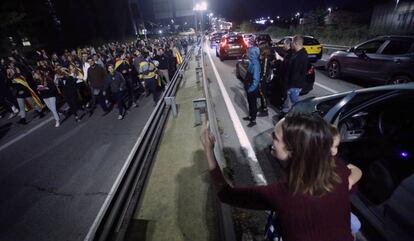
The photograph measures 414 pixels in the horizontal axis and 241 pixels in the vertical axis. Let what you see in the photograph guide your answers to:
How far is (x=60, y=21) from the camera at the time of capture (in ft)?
112

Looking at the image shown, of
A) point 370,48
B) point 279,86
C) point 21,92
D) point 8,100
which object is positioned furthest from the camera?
point 8,100

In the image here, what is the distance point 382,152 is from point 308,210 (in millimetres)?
2296

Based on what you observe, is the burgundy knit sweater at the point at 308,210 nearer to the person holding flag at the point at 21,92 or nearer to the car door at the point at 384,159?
the car door at the point at 384,159

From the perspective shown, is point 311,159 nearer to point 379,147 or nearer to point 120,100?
point 379,147

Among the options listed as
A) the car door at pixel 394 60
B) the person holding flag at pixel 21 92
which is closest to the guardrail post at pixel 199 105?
the car door at pixel 394 60

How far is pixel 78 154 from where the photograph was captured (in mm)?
6078

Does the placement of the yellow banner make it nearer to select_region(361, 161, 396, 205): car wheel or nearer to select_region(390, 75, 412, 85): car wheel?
select_region(361, 161, 396, 205): car wheel

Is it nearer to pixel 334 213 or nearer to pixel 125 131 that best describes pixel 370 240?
pixel 334 213

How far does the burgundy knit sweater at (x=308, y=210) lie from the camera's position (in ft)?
4.27

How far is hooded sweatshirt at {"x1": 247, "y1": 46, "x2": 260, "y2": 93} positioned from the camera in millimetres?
5590

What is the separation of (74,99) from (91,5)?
41.6 metres

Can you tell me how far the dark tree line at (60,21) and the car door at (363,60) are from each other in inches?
941

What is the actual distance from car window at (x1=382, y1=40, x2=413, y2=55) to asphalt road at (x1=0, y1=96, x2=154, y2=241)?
830 centimetres

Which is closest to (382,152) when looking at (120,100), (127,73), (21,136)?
(120,100)
